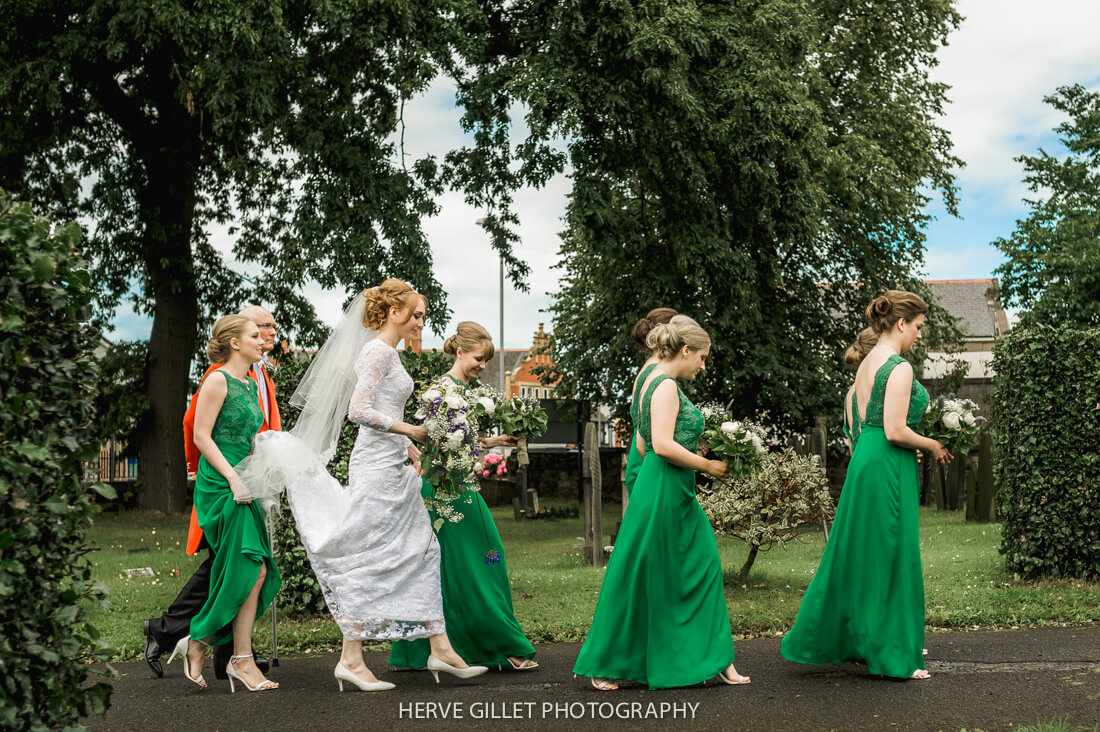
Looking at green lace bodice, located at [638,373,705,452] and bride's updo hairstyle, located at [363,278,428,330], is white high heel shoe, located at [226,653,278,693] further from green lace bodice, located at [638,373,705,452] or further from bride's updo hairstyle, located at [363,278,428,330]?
green lace bodice, located at [638,373,705,452]

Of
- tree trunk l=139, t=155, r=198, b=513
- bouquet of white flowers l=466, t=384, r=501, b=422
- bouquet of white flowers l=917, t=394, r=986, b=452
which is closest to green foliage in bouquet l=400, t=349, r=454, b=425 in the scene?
bouquet of white flowers l=466, t=384, r=501, b=422

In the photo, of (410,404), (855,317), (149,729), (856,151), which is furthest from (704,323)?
(149,729)

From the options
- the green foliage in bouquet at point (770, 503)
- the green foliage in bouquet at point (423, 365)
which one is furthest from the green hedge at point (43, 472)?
the green foliage in bouquet at point (770, 503)

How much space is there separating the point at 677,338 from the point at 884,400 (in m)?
1.40

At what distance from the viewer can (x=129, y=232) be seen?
75.1ft

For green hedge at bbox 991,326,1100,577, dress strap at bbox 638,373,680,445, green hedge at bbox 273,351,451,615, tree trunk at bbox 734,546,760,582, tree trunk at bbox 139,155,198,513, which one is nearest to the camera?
dress strap at bbox 638,373,680,445

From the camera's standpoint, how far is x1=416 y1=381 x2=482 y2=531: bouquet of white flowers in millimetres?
6328

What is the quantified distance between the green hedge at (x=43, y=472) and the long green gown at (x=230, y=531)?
2365 millimetres

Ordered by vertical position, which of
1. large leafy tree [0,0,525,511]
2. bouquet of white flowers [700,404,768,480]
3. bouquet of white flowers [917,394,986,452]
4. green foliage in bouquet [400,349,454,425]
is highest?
large leafy tree [0,0,525,511]

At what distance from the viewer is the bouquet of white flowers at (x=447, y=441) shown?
6328 millimetres

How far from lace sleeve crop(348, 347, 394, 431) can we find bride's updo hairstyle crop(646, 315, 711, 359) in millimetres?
1635

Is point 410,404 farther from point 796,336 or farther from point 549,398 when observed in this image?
point 549,398

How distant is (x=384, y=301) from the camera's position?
21.0 ft

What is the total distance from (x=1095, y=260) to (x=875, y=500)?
1222 inches
